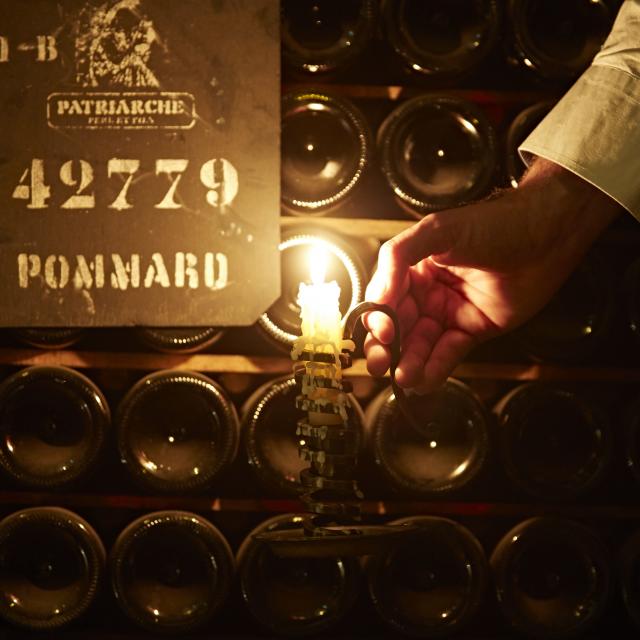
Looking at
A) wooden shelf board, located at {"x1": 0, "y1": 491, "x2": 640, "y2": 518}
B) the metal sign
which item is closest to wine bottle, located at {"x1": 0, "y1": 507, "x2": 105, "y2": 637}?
wooden shelf board, located at {"x1": 0, "y1": 491, "x2": 640, "y2": 518}

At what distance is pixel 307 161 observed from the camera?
1.74m

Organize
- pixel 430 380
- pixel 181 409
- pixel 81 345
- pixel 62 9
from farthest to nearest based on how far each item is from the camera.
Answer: pixel 81 345, pixel 181 409, pixel 62 9, pixel 430 380

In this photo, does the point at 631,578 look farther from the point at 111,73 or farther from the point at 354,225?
the point at 111,73

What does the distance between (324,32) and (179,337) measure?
0.78m

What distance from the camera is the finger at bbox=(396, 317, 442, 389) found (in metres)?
1.17

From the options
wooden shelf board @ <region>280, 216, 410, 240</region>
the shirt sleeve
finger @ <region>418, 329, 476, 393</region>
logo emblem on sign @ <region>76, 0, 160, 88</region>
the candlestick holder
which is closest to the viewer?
the candlestick holder

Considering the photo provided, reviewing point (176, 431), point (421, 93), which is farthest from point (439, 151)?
point (176, 431)

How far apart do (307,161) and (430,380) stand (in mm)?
704

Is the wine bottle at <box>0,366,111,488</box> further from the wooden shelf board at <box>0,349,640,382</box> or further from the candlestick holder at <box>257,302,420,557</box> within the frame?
the candlestick holder at <box>257,302,420,557</box>

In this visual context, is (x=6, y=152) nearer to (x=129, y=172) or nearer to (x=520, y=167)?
(x=129, y=172)

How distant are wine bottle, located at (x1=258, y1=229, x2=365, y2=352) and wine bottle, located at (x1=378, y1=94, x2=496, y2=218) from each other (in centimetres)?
19

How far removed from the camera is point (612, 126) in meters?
1.09

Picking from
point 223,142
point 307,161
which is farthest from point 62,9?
point 307,161

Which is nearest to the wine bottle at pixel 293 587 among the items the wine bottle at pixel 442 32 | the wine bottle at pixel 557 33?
the wine bottle at pixel 442 32
